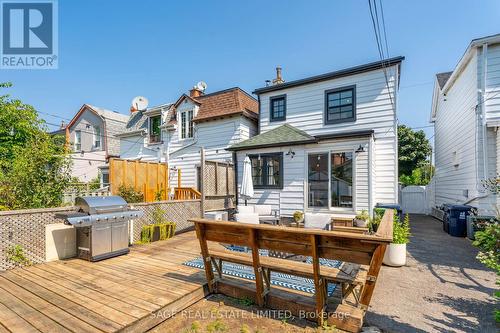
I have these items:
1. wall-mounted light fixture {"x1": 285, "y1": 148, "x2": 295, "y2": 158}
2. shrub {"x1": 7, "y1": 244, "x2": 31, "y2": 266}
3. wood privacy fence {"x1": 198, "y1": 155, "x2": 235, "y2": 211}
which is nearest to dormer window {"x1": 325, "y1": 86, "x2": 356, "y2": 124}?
wall-mounted light fixture {"x1": 285, "y1": 148, "x2": 295, "y2": 158}

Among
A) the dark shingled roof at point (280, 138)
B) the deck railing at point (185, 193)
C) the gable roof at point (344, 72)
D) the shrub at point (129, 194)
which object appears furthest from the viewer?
the deck railing at point (185, 193)

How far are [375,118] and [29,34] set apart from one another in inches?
487

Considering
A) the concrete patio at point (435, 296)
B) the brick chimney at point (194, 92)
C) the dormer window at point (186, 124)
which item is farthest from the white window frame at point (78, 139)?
the concrete patio at point (435, 296)

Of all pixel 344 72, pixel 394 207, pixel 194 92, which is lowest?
pixel 394 207

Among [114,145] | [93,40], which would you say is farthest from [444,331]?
[114,145]

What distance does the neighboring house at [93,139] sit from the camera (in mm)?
18172

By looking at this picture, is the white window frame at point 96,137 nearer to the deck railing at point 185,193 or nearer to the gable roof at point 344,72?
the deck railing at point 185,193

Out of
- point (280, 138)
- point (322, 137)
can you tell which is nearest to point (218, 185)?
point (280, 138)

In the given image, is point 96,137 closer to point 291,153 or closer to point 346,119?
point 291,153

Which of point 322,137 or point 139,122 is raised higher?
point 139,122

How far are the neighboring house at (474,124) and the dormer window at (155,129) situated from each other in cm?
1450

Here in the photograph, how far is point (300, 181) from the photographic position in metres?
8.88

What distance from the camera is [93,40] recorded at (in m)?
10.8

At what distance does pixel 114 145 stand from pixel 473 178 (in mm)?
21080
